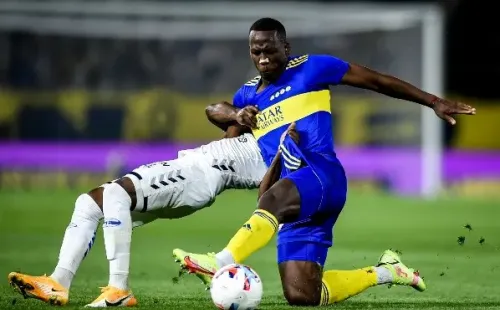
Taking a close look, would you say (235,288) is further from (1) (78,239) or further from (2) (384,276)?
(2) (384,276)

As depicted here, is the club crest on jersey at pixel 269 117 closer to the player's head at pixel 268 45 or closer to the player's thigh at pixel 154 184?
the player's head at pixel 268 45

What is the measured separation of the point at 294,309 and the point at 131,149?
17.1 meters

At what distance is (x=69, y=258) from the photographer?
7.65m

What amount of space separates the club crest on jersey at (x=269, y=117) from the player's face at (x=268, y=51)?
251 millimetres

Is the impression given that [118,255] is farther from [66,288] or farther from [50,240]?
[50,240]

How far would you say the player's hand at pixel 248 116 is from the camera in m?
8.17

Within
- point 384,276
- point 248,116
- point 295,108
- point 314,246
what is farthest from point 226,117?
point 384,276

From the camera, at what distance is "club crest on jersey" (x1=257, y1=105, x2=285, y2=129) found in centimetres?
812

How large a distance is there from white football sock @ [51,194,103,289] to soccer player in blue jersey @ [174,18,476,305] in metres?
1.16

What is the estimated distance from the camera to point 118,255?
744 cm

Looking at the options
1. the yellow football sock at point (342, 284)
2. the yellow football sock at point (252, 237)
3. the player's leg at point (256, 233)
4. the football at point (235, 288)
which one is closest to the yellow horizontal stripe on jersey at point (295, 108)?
the player's leg at point (256, 233)

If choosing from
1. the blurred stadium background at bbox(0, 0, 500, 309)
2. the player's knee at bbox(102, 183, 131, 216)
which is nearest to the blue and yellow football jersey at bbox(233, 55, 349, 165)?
the player's knee at bbox(102, 183, 131, 216)

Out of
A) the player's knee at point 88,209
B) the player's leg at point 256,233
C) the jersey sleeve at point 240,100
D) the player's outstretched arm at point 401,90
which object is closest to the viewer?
the player's leg at point 256,233

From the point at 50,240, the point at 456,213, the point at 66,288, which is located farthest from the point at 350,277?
the point at 456,213
